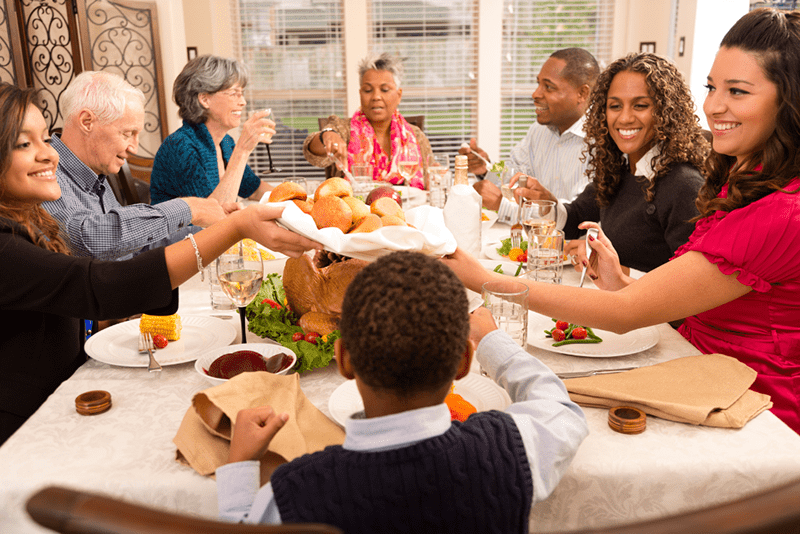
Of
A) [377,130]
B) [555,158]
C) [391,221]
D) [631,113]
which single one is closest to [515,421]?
[391,221]

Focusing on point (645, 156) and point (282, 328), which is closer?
point (282, 328)

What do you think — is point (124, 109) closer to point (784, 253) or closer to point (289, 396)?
point (289, 396)

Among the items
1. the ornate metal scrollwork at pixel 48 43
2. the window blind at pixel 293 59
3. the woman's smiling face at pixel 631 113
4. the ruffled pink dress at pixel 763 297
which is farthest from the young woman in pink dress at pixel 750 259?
the window blind at pixel 293 59

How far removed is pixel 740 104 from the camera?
53.4 inches

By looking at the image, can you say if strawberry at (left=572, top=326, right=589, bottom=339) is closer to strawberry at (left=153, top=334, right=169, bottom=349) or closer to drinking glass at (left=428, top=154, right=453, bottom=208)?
strawberry at (left=153, top=334, right=169, bottom=349)

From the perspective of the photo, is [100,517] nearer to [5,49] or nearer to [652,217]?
[652,217]

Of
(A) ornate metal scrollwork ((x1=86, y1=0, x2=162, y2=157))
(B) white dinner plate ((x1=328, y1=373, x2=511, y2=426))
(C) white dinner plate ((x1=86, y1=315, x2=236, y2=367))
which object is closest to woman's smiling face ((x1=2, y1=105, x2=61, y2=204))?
(C) white dinner plate ((x1=86, y1=315, x2=236, y2=367))

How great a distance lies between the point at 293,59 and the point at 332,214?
15.9ft

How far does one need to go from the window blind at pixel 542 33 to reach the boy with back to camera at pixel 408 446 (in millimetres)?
5486

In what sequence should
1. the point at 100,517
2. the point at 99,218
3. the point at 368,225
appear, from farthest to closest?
the point at 99,218 → the point at 368,225 → the point at 100,517

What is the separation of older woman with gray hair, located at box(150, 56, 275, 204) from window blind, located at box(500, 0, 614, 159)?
3.44 meters

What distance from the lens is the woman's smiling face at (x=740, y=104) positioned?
4.34 feet

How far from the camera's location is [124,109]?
6.88 ft

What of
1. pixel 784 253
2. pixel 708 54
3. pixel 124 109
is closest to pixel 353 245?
pixel 784 253
